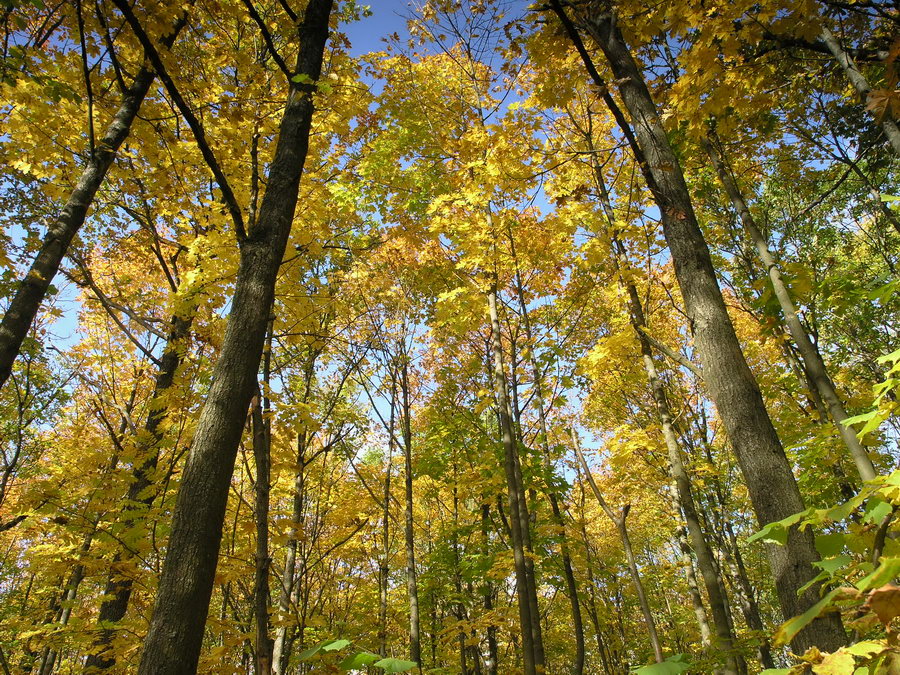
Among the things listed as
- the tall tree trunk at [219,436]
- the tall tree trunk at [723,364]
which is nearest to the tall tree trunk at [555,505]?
the tall tree trunk at [723,364]

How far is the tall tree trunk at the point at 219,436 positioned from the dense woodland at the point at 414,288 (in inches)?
0.6

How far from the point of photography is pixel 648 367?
18.3 ft

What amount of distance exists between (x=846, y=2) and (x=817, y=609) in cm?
624

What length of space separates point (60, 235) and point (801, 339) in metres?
7.69

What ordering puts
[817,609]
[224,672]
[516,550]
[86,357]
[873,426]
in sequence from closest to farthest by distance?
[817,609] < [873,426] < [224,672] < [516,550] < [86,357]

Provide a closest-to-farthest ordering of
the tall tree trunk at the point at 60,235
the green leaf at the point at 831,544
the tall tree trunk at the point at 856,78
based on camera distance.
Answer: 1. the green leaf at the point at 831,544
2. the tall tree trunk at the point at 60,235
3. the tall tree trunk at the point at 856,78

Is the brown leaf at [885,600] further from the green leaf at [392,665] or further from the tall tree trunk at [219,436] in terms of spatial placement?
the tall tree trunk at [219,436]

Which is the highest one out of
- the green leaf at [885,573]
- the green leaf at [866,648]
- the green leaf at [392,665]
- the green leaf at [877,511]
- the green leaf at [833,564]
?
the green leaf at [877,511]

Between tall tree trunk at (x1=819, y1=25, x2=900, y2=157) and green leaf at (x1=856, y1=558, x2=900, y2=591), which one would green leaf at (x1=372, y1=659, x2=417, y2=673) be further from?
tall tree trunk at (x1=819, y1=25, x2=900, y2=157)

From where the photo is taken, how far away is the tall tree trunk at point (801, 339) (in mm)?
4137

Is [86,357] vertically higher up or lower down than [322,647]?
higher up

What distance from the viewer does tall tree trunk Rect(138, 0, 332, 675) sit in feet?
6.55

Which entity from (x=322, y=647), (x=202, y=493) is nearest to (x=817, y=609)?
(x=322, y=647)

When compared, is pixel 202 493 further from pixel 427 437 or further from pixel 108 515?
pixel 427 437
